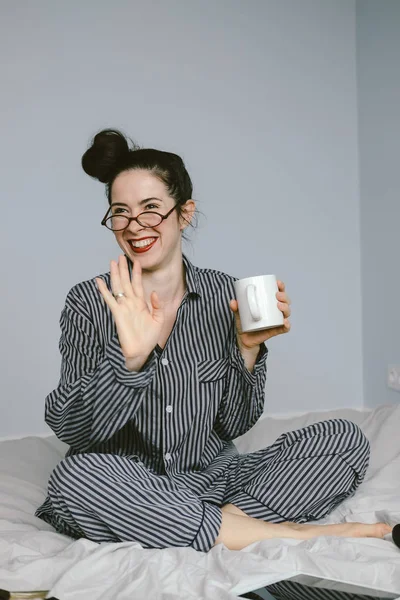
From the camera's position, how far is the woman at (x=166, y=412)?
124 centimetres

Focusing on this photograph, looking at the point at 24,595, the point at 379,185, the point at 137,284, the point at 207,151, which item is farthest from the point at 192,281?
the point at 379,185

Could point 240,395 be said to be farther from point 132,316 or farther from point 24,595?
point 24,595

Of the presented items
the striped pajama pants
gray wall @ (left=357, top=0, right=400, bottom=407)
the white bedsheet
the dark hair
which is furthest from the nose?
gray wall @ (left=357, top=0, right=400, bottom=407)

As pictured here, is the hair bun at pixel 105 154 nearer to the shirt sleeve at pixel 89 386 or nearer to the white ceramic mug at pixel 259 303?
the shirt sleeve at pixel 89 386

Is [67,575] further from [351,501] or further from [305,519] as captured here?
[351,501]

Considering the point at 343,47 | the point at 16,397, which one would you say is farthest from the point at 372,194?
the point at 16,397

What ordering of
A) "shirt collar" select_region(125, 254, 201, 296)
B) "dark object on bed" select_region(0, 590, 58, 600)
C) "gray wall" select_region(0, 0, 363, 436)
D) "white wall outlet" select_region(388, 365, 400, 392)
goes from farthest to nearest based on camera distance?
"white wall outlet" select_region(388, 365, 400, 392)
"gray wall" select_region(0, 0, 363, 436)
"shirt collar" select_region(125, 254, 201, 296)
"dark object on bed" select_region(0, 590, 58, 600)

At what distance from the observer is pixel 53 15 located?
2480 millimetres

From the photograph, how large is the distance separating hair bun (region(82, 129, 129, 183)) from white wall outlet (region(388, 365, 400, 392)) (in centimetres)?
147

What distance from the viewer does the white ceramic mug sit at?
1306 mm

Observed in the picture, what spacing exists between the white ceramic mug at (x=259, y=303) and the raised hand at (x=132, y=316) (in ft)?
0.51

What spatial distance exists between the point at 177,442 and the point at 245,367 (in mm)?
198

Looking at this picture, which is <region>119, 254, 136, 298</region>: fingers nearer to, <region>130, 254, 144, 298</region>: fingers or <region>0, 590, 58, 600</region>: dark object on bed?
<region>130, 254, 144, 298</region>: fingers

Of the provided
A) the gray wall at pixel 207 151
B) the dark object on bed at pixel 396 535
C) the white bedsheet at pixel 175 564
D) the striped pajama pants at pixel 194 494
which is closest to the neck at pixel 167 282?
the striped pajama pants at pixel 194 494
